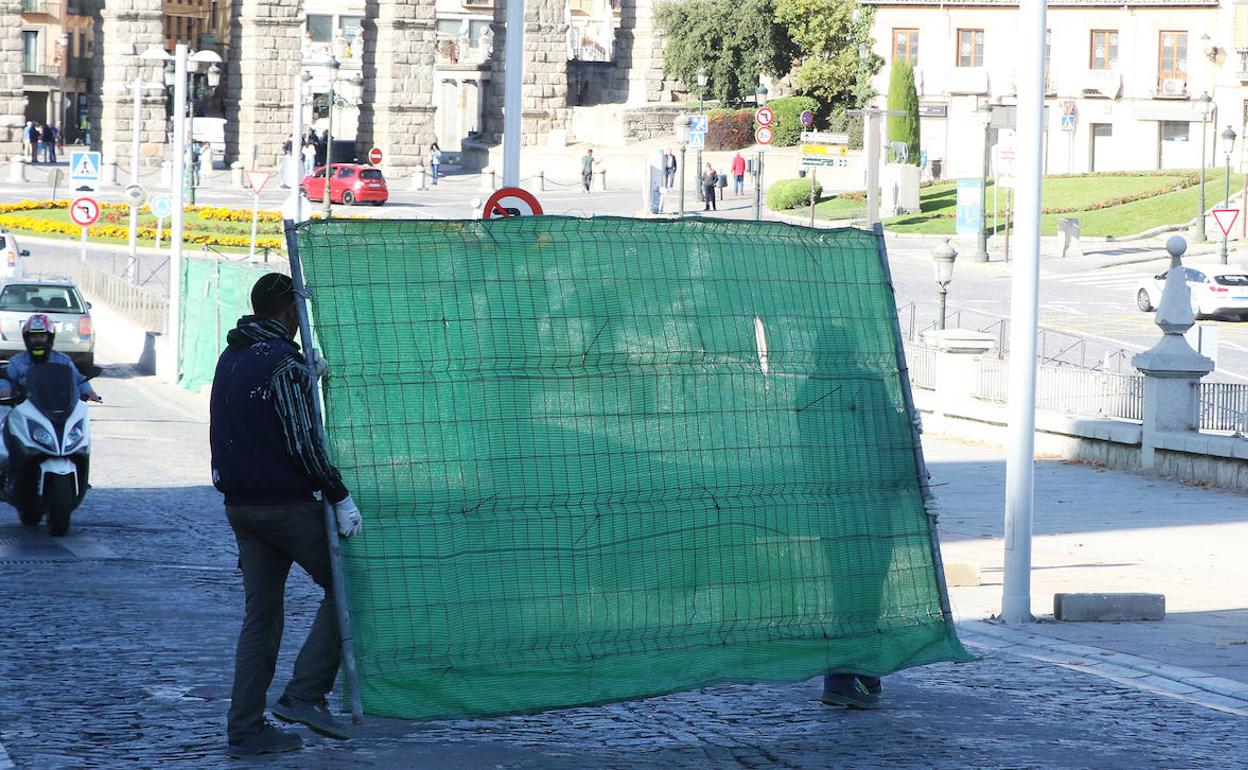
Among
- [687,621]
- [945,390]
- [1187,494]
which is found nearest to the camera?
[687,621]

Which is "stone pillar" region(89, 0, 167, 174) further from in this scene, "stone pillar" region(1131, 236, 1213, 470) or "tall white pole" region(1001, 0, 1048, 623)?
"tall white pole" region(1001, 0, 1048, 623)

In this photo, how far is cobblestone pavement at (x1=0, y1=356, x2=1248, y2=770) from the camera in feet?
25.0

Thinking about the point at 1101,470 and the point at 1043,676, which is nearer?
the point at 1043,676

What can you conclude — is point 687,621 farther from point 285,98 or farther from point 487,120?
point 487,120

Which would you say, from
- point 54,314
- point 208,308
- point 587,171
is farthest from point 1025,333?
point 587,171

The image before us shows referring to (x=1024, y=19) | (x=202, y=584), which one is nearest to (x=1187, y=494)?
(x=1024, y=19)

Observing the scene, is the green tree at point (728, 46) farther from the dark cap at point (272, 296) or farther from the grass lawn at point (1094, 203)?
the dark cap at point (272, 296)

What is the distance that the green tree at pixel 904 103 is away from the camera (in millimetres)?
65375

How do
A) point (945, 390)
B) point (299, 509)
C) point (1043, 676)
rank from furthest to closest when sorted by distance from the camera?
point (945, 390)
point (1043, 676)
point (299, 509)

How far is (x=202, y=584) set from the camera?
12.3 m

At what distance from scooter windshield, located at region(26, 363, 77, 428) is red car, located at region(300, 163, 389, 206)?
157ft

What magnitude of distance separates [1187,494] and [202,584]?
34.6ft

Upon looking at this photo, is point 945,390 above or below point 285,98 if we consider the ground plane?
below

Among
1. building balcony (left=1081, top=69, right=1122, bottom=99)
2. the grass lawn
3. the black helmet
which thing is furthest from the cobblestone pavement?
building balcony (left=1081, top=69, right=1122, bottom=99)
